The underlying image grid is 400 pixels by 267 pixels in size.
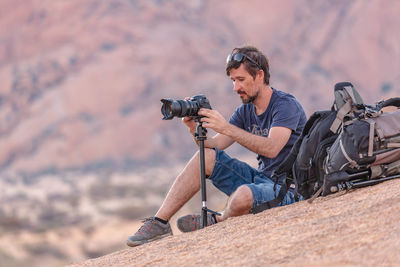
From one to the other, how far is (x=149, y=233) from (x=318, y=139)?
1.24 metres

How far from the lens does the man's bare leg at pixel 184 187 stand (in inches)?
148

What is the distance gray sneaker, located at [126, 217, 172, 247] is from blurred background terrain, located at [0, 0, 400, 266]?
18.7 m

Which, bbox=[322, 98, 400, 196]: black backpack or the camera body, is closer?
bbox=[322, 98, 400, 196]: black backpack

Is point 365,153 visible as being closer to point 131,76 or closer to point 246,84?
point 246,84

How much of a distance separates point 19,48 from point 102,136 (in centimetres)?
675

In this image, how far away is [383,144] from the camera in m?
3.15

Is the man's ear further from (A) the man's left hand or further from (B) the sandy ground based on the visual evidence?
(B) the sandy ground

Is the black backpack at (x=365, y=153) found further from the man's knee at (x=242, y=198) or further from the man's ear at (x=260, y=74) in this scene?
the man's ear at (x=260, y=74)

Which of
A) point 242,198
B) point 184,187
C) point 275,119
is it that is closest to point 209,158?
point 184,187

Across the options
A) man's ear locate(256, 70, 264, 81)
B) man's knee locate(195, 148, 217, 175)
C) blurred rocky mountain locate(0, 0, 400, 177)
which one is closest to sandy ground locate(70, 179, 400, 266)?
man's knee locate(195, 148, 217, 175)

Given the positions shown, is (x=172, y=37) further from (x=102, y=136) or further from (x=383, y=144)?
(x=383, y=144)

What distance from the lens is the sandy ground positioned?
233cm

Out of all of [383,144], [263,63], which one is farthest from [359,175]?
[263,63]

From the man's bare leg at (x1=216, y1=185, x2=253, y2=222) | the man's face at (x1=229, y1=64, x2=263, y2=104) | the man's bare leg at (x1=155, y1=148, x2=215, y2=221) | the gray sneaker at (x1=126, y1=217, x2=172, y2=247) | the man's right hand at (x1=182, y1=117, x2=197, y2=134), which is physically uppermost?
the man's face at (x1=229, y1=64, x2=263, y2=104)
